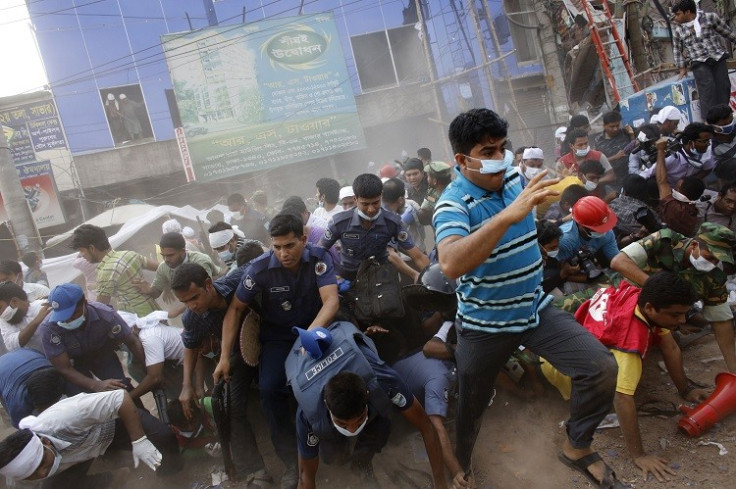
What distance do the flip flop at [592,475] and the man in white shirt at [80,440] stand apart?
9.38 ft

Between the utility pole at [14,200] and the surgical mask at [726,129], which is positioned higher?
the utility pole at [14,200]

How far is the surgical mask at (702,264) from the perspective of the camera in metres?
3.25

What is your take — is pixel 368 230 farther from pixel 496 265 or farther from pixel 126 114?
pixel 126 114

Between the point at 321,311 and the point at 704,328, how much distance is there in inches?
118

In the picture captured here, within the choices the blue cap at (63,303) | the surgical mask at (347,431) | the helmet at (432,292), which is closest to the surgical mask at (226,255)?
the blue cap at (63,303)

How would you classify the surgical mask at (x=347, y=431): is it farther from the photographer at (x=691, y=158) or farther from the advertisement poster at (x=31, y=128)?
the advertisement poster at (x=31, y=128)

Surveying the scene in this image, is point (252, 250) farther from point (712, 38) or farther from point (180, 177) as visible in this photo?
point (180, 177)

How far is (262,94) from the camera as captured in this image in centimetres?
1666

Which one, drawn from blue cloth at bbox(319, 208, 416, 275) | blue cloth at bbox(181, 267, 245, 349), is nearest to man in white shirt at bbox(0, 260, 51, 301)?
blue cloth at bbox(181, 267, 245, 349)

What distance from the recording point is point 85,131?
670 inches

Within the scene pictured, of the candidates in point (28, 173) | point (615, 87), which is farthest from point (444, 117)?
point (28, 173)

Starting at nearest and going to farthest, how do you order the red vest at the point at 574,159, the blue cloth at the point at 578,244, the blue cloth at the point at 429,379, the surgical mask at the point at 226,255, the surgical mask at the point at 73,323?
the blue cloth at the point at 429,379 → the blue cloth at the point at 578,244 → the surgical mask at the point at 73,323 → the surgical mask at the point at 226,255 → the red vest at the point at 574,159

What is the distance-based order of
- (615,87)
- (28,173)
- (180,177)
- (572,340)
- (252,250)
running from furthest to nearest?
(180,177) < (28,173) < (615,87) < (252,250) < (572,340)

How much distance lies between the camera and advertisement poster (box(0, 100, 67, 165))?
16.5 m
